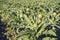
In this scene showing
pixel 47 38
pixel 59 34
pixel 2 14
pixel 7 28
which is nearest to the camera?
pixel 47 38

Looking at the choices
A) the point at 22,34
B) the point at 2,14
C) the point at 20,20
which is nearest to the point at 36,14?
the point at 20,20

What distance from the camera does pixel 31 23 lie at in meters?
7.38

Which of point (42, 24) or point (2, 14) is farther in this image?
point (2, 14)

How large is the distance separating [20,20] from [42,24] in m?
1.01

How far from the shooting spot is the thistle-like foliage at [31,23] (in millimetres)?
6728

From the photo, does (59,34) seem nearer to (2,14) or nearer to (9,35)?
(9,35)

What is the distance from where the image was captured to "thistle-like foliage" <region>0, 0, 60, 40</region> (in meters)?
6.73

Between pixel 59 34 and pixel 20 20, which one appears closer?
pixel 59 34

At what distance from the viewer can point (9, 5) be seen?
1022cm

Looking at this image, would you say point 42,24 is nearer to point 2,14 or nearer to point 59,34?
point 59,34

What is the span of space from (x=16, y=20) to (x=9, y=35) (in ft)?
2.84

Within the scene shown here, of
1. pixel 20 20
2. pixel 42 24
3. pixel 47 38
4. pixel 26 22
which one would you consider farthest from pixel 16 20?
pixel 47 38

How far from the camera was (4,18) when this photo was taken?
28.6 ft

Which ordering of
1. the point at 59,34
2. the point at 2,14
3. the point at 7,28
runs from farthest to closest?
the point at 2,14, the point at 7,28, the point at 59,34
